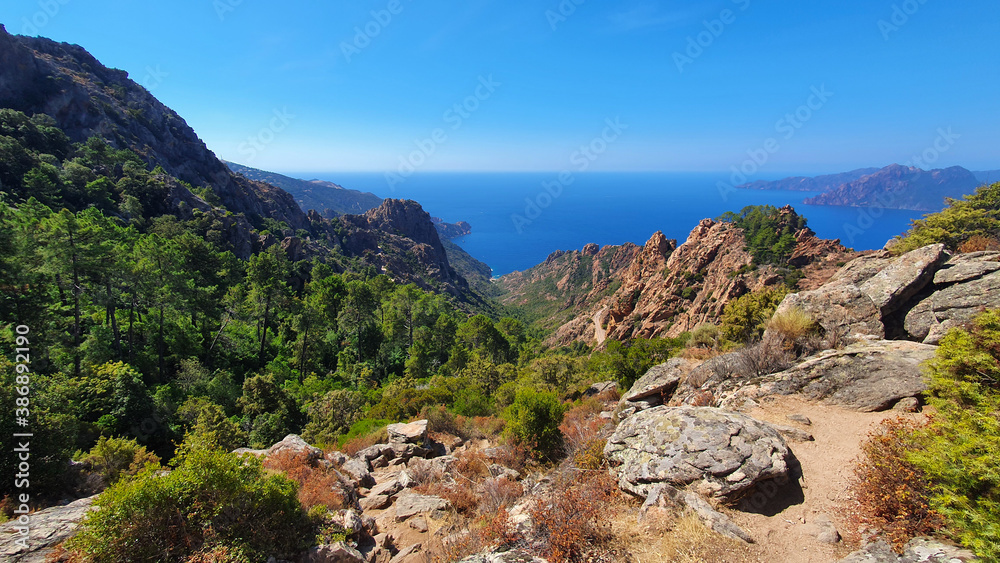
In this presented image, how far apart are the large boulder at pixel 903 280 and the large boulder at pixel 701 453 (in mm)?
7666

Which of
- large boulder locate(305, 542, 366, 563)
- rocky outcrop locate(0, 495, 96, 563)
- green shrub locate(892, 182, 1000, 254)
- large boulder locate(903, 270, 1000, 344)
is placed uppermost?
green shrub locate(892, 182, 1000, 254)

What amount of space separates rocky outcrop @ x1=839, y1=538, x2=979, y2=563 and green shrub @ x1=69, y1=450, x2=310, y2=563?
8831mm

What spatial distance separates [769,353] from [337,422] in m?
18.9

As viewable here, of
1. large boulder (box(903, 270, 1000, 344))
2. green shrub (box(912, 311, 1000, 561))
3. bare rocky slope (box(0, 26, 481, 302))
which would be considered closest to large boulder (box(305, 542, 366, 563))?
green shrub (box(912, 311, 1000, 561))

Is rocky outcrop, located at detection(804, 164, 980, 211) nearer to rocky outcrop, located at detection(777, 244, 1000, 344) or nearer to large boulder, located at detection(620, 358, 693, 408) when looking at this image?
rocky outcrop, located at detection(777, 244, 1000, 344)

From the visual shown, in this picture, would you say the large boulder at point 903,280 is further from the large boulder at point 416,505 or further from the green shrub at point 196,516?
the green shrub at point 196,516

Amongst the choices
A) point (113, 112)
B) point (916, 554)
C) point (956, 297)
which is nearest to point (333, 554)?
point (916, 554)

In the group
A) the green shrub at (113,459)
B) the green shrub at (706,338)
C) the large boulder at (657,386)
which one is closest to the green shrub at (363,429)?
the green shrub at (113,459)

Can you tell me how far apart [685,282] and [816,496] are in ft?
176

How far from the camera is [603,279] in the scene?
94.8 m

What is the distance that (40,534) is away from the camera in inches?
231

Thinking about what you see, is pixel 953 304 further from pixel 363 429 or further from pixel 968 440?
pixel 363 429

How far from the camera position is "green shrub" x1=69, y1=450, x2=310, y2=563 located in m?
5.15

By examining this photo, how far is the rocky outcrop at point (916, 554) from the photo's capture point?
4.18 metres
